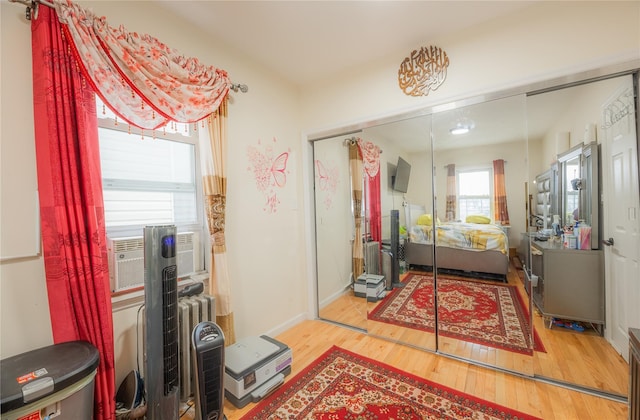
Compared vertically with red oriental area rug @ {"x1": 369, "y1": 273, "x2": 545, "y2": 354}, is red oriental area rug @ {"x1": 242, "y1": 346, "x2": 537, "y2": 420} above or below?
below

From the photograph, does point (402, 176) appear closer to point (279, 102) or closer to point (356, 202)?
point (356, 202)

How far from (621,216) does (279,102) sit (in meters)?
3.00

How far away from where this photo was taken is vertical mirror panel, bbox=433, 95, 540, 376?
6.30ft

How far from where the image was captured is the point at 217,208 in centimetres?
198

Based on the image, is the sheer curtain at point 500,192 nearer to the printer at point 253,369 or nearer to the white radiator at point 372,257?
the white radiator at point 372,257

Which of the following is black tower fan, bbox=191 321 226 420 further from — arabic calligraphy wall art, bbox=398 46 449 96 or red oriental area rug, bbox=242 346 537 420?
arabic calligraphy wall art, bbox=398 46 449 96

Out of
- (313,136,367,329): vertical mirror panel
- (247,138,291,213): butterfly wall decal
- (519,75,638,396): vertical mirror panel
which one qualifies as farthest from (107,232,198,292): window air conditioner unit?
(519,75,638,396): vertical mirror panel

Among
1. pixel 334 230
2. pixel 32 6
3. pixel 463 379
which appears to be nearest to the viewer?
pixel 32 6

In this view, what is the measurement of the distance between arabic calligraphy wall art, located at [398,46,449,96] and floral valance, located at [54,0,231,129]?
1.62 metres

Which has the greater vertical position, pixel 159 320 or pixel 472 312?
pixel 159 320

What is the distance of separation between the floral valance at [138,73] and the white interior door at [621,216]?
2885 millimetres

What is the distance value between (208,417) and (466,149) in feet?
8.37

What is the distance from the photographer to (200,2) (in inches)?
68.0

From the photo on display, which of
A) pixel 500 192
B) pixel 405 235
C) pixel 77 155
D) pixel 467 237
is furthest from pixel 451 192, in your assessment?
pixel 77 155
